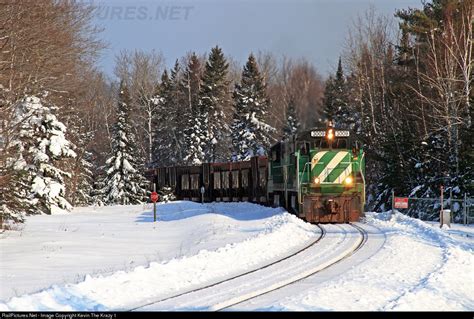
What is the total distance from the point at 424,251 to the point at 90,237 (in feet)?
32.6

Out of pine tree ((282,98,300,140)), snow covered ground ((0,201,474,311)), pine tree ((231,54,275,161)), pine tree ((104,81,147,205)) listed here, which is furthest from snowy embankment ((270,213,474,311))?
pine tree ((231,54,275,161))

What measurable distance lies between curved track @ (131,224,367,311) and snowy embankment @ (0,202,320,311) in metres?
0.39

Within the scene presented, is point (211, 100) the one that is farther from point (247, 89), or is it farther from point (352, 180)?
point (352, 180)

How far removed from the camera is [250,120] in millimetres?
48938

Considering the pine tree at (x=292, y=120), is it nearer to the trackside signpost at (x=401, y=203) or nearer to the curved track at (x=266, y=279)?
the trackside signpost at (x=401, y=203)

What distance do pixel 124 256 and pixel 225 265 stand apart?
10.8 feet

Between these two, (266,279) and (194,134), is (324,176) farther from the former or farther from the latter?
(194,134)

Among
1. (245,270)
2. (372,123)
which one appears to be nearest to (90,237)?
(245,270)

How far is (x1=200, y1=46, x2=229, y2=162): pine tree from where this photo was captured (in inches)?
2080

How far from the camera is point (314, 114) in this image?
1870 centimetres

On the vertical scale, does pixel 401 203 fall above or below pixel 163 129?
below

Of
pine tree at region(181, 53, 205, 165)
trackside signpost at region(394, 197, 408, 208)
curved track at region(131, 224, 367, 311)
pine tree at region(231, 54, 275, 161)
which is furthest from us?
pine tree at region(181, 53, 205, 165)

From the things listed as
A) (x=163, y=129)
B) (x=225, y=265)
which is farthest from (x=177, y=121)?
(x=225, y=265)

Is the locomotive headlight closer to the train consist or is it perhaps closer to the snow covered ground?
the train consist
